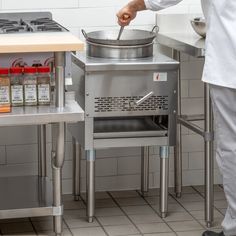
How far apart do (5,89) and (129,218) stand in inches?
44.3

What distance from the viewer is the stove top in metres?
3.90

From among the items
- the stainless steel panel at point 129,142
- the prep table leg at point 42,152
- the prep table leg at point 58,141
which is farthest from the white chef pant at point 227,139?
the prep table leg at point 42,152

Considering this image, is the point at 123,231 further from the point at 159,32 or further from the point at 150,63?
the point at 159,32

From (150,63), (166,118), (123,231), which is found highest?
(150,63)

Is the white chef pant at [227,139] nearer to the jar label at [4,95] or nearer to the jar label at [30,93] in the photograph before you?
the jar label at [30,93]

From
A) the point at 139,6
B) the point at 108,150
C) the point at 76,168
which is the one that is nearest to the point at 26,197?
the point at 76,168

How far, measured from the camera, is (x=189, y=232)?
13.5ft

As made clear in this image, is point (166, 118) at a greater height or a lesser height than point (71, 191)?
Answer: greater

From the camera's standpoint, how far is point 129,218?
4.34 m

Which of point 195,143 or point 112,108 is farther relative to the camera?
point 195,143

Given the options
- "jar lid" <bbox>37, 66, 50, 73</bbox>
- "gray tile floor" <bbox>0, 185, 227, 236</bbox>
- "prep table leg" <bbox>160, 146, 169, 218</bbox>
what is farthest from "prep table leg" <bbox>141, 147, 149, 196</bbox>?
"jar lid" <bbox>37, 66, 50, 73</bbox>

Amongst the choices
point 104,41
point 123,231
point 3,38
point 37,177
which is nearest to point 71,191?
point 37,177

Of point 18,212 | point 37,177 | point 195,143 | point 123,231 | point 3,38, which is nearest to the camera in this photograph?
point 3,38

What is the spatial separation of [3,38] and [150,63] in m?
0.82
